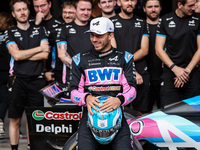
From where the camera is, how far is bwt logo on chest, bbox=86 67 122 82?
3703mm

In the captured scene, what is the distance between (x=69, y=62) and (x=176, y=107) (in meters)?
1.94

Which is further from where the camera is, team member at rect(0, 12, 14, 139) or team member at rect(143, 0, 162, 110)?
team member at rect(0, 12, 14, 139)

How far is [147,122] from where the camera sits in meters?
4.13

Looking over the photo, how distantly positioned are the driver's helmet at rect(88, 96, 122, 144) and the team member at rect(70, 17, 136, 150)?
5.2 inches

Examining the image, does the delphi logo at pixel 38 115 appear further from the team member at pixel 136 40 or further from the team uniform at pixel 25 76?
the team member at pixel 136 40

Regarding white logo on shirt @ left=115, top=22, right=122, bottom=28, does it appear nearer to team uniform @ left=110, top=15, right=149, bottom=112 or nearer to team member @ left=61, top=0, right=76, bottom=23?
team uniform @ left=110, top=15, right=149, bottom=112

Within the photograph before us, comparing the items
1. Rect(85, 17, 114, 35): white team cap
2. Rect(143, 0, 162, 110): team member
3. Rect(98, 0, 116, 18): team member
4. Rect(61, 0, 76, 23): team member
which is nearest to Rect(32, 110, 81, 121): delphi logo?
Rect(85, 17, 114, 35): white team cap

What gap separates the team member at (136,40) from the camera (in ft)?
18.4

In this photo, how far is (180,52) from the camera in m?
5.27

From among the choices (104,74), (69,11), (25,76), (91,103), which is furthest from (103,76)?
(69,11)

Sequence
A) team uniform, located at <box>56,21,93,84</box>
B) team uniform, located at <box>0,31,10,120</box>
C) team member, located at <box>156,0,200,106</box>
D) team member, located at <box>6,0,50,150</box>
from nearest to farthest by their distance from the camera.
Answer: team member, located at <box>156,0,200,106</box> → team uniform, located at <box>56,21,93,84</box> → team member, located at <box>6,0,50,150</box> → team uniform, located at <box>0,31,10,120</box>

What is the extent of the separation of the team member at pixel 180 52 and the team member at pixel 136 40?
0.37 metres

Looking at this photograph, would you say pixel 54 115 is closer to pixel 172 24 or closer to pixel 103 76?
pixel 103 76

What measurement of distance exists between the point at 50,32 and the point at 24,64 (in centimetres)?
83
